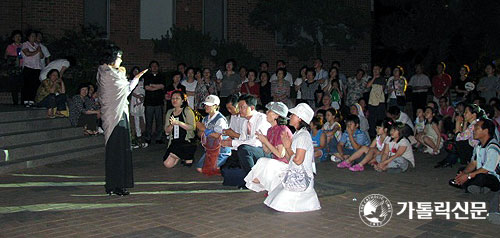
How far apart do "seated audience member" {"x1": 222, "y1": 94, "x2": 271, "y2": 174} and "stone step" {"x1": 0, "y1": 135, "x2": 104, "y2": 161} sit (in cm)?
457

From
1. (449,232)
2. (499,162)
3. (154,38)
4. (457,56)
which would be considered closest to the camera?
(449,232)

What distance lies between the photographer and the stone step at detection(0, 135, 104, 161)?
36.4ft

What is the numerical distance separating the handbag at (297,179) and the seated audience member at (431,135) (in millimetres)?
6381

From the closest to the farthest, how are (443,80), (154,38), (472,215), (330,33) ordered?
(472,215), (443,80), (330,33), (154,38)

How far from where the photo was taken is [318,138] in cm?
1209

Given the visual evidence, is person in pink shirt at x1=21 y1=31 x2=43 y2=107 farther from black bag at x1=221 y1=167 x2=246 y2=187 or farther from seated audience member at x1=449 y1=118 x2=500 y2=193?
Result: seated audience member at x1=449 y1=118 x2=500 y2=193

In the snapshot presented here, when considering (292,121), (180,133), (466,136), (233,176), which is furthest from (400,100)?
(292,121)

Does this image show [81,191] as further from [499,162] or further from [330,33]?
[330,33]

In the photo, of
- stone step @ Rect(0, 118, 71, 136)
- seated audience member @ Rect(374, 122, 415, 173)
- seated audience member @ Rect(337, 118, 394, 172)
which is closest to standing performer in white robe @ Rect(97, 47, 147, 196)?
stone step @ Rect(0, 118, 71, 136)

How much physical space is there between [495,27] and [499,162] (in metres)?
20.3

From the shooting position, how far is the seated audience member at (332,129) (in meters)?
12.4

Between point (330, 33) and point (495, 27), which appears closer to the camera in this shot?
point (330, 33)

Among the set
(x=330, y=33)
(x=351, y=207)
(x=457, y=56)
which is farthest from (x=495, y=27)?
(x=351, y=207)

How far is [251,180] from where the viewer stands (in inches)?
350
